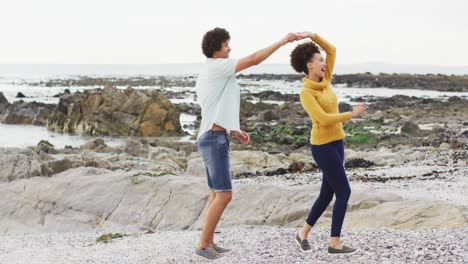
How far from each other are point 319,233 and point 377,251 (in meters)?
1.03

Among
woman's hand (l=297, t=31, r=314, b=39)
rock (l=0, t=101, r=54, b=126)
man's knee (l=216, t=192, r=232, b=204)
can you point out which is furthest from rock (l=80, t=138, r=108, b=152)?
woman's hand (l=297, t=31, r=314, b=39)

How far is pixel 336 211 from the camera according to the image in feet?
19.6

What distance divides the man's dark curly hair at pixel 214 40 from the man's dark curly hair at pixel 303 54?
2.13ft

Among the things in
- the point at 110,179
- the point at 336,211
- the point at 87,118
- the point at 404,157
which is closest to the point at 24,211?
the point at 110,179

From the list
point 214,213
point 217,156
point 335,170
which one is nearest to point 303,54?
point 335,170

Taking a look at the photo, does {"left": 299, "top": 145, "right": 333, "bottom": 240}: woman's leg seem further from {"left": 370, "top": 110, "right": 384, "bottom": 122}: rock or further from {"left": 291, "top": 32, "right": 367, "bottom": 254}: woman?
{"left": 370, "top": 110, "right": 384, "bottom": 122}: rock

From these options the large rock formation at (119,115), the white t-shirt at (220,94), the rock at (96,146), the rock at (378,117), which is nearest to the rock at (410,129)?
the rock at (378,117)

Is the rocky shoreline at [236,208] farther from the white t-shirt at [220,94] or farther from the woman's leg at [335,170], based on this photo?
the white t-shirt at [220,94]

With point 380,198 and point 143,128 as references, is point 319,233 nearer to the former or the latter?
point 380,198

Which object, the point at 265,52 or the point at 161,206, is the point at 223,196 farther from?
the point at 161,206

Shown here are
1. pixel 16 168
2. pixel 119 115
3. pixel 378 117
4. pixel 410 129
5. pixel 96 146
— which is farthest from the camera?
pixel 378 117

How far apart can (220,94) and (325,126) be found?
1022 mm

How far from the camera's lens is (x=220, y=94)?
604cm

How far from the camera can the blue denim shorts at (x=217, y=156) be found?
604cm
